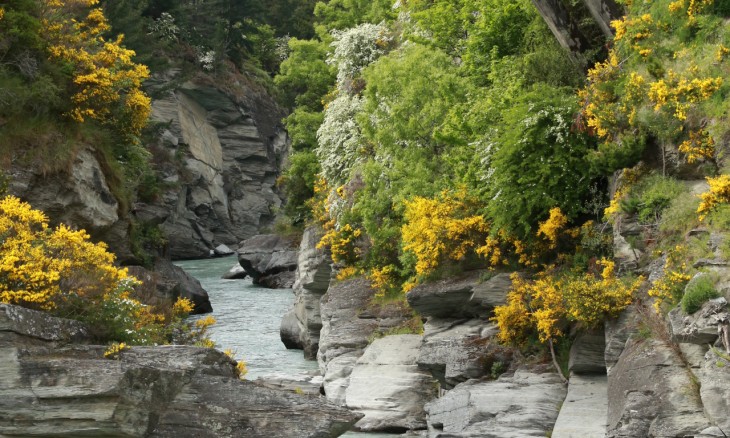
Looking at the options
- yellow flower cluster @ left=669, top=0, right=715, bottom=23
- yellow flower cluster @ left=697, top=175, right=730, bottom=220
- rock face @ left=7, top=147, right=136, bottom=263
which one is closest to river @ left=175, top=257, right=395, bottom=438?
rock face @ left=7, top=147, right=136, bottom=263

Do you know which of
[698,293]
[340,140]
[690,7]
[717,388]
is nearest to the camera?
[717,388]

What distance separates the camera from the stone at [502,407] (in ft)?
60.2

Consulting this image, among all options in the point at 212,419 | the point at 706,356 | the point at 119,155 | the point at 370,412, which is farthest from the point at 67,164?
the point at 706,356

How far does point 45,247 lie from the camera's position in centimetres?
1862

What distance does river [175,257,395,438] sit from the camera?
31.2 meters

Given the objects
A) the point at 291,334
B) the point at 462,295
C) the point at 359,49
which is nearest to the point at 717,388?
the point at 462,295

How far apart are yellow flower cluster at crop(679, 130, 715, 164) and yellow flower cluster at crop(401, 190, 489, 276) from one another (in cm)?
711

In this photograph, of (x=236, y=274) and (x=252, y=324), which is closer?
(x=252, y=324)

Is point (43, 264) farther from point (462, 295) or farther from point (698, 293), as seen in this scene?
point (698, 293)

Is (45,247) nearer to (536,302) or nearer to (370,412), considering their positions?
(370,412)

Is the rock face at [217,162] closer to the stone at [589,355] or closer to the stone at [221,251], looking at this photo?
the stone at [221,251]

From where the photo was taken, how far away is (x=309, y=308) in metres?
34.2

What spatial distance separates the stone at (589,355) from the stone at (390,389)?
4.08 metres

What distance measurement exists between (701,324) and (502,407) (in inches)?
A: 220
